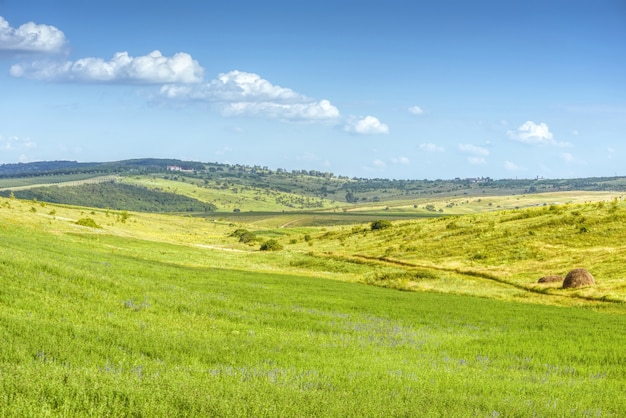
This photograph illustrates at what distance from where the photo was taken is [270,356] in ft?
54.7

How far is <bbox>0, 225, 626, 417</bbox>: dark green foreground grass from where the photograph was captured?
33.3 ft

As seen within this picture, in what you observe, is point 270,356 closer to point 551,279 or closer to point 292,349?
point 292,349

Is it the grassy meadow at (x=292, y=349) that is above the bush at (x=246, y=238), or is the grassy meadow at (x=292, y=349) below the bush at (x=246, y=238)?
above

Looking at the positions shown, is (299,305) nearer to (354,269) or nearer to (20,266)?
(20,266)

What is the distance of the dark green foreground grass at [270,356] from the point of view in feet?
33.3

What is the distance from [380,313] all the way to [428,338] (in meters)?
7.91

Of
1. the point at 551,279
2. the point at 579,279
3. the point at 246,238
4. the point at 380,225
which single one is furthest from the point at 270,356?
the point at 246,238

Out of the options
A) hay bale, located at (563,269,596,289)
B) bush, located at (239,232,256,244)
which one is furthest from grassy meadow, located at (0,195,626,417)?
bush, located at (239,232,256,244)

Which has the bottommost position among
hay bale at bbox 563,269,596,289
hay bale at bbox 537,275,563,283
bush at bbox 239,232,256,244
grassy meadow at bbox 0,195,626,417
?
bush at bbox 239,232,256,244

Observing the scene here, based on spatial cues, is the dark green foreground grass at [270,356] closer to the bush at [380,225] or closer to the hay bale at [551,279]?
the hay bale at [551,279]

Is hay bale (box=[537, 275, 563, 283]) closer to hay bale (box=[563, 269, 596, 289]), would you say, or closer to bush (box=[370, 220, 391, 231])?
hay bale (box=[563, 269, 596, 289])

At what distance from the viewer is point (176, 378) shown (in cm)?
1216

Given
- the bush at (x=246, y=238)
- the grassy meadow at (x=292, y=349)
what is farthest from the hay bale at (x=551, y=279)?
the bush at (x=246, y=238)

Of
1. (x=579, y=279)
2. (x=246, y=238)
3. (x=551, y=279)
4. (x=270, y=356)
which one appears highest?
→ (x=270, y=356)
